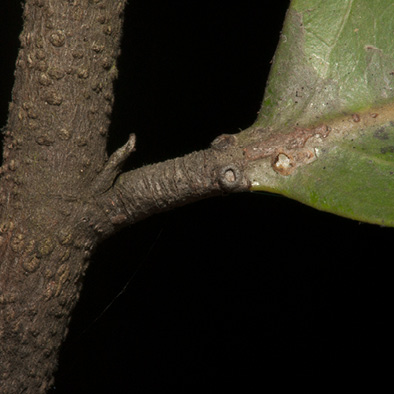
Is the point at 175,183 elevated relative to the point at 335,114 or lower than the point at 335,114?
lower

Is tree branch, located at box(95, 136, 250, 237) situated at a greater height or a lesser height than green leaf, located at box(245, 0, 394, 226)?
lesser

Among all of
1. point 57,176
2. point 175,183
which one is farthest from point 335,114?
point 57,176

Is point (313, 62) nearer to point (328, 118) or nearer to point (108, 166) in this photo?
point (328, 118)

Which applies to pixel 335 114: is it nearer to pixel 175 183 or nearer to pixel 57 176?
pixel 175 183

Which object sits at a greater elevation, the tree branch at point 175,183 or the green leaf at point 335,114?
the green leaf at point 335,114
